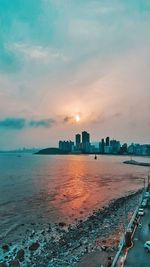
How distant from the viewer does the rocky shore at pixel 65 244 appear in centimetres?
3064

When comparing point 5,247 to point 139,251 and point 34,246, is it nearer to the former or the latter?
point 34,246

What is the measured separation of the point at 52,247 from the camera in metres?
34.8

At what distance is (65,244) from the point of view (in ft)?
117

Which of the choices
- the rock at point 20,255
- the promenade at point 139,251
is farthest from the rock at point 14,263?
the promenade at point 139,251

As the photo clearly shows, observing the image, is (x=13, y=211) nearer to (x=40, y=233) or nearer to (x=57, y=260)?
(x=40, y=233)

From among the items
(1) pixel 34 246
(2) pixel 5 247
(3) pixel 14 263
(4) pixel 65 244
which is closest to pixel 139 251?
(4) pixel 65 244

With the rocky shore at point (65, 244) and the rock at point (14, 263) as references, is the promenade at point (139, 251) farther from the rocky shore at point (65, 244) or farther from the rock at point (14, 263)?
the rock at point (14, 263)

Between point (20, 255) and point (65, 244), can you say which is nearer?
point (20, 255)

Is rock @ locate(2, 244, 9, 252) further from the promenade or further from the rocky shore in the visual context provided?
the promenade

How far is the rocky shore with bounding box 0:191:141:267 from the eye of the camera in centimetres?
3064

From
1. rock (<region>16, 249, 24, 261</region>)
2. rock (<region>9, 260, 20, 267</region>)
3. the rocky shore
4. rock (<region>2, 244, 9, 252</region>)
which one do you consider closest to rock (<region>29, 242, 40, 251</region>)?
the rocky shore

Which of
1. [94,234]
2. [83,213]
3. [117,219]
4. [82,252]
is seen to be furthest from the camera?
[83,213]

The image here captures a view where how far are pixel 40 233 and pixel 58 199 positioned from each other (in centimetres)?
2665

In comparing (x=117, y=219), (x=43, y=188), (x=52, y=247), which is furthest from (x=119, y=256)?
(x=43, y=188)
